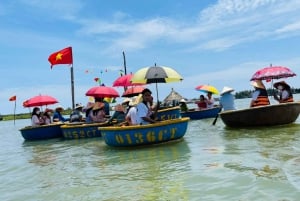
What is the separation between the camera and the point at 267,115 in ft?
44.3

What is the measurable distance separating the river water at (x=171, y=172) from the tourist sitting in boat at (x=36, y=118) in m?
5.95

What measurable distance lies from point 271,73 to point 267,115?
1.61 metres

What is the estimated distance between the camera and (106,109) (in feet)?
56.7

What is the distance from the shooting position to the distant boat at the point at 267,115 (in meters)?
13.4

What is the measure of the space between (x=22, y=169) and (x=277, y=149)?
6.08 metres

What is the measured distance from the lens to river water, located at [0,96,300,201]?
603 cm

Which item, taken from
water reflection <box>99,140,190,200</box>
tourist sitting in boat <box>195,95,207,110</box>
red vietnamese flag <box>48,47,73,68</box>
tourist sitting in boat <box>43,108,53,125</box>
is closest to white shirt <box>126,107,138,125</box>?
water reflection <box>99,140,190,200</box>

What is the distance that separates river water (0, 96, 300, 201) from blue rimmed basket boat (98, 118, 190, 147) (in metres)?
0.22

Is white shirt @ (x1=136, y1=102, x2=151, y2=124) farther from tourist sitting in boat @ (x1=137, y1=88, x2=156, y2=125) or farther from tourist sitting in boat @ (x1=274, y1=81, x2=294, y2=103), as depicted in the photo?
tourist sitting in boat @ (x1=274, y1=81, x2=294, y2=103)

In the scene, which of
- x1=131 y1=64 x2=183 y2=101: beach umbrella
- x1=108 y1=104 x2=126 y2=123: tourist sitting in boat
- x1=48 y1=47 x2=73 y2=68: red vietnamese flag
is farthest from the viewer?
x1=48 y1=47 x2=73 y2=68: red vietnamese flag

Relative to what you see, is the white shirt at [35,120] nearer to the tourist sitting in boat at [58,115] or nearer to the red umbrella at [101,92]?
A: the tourist sitting in boat at [58,115]

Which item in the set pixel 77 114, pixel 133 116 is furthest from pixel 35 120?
pixel 133 116

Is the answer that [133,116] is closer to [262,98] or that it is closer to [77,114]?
[262,98]

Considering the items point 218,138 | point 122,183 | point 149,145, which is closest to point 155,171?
point 122,183
